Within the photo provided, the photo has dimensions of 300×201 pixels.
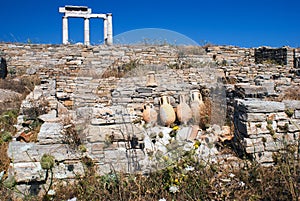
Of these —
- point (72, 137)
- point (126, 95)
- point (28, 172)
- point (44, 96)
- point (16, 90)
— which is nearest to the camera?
point (28, 172)

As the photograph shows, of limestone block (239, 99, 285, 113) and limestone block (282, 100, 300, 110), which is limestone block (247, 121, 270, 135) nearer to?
limestone block (239, 99, 285, 113)

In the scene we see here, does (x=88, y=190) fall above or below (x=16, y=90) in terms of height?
below

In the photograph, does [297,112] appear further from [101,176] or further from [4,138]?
[4,138]

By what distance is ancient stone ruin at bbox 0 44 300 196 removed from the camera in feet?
9.97

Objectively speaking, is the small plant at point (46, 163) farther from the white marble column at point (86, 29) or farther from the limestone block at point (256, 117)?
the white marble column at point (86, 29)

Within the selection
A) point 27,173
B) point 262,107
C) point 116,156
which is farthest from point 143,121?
point 27,173

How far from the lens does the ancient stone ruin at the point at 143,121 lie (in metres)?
3.04

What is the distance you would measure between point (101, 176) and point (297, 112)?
2.92m

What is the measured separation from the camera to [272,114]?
12.2 ft

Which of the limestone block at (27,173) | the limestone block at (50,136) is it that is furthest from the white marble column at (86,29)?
the limestone block at (27,173)

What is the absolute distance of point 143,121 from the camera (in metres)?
4.62

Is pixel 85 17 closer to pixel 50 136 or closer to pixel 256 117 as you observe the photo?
pixel 50 136

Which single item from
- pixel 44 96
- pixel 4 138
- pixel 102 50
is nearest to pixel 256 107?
pixel 4 138

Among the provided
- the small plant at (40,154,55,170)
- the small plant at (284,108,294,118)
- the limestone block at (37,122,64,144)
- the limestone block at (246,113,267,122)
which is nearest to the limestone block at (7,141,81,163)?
the limestone block at (37,122,64,144)
